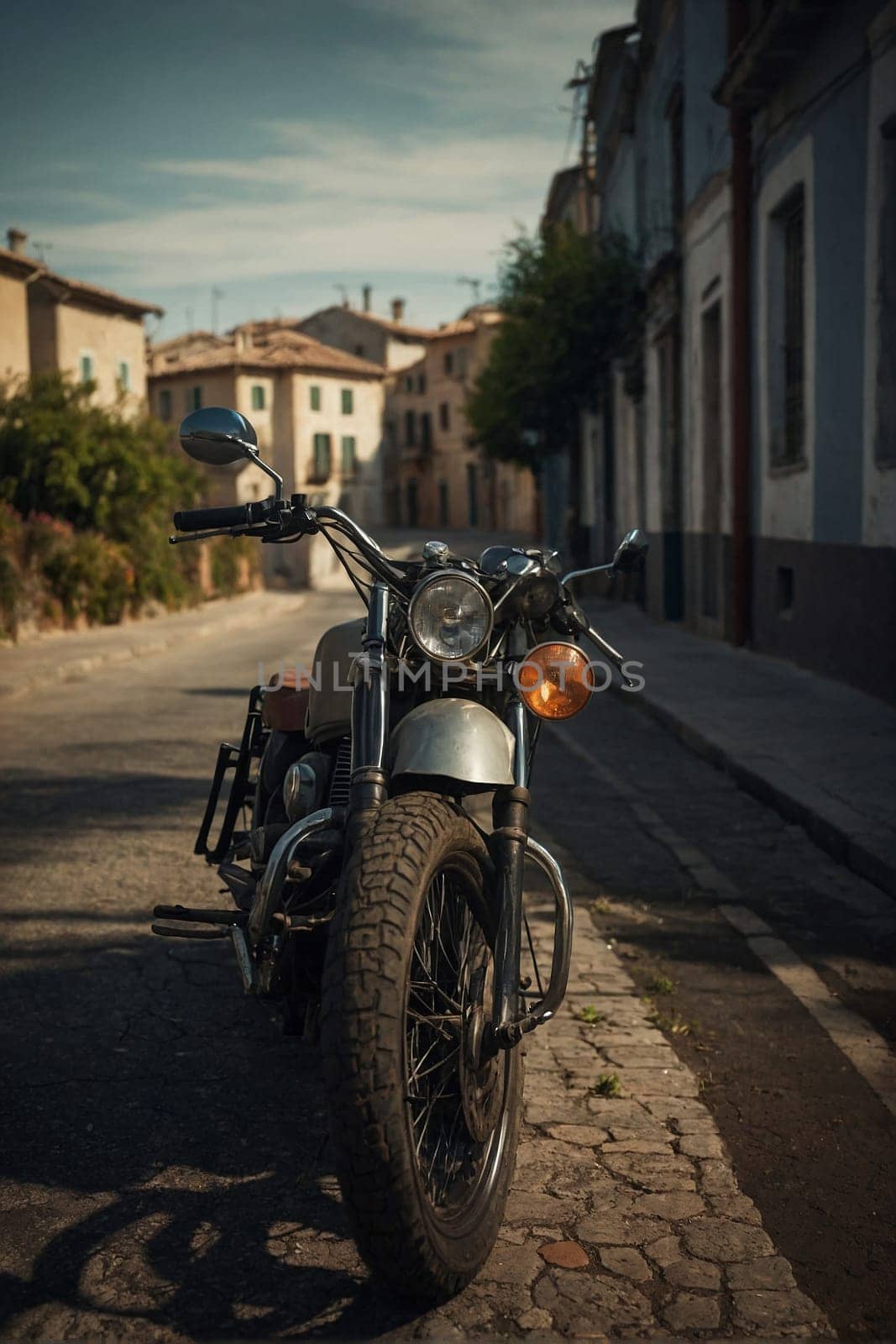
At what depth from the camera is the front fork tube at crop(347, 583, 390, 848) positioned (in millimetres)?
2693

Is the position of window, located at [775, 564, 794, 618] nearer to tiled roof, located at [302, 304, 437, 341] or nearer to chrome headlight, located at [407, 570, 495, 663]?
chrome headlight, located at [407, 570, 495, 663]

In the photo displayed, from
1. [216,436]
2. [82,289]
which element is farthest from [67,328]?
[216,436]

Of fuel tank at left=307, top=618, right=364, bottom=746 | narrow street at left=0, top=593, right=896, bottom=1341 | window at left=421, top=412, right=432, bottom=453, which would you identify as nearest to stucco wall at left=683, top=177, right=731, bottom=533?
narrow street at left=0, top=593, right=896, bottom=1341

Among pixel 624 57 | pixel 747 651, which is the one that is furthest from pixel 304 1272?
pixel 624 57

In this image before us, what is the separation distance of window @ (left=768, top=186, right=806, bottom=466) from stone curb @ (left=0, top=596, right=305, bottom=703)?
25.9 feet

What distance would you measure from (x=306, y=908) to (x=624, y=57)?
874 inches

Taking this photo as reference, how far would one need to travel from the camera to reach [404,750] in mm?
2797

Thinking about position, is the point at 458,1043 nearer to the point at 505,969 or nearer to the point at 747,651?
the point at 505,969

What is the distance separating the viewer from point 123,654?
1805 cm

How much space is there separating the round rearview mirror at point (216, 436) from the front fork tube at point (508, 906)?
971 millimetres

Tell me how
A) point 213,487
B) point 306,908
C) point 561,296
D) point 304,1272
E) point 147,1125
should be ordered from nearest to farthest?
1. point 304,1272
2. point 306,908
3. point 147,1125
4. point 561,296
5. point 213,487

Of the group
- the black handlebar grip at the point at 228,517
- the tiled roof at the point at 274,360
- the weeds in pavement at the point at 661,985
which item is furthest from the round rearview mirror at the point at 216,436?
the tiled roof at the point at 274,360

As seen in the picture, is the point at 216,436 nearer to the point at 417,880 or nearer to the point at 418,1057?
the point at 417,880

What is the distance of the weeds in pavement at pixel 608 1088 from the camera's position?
344 cm
